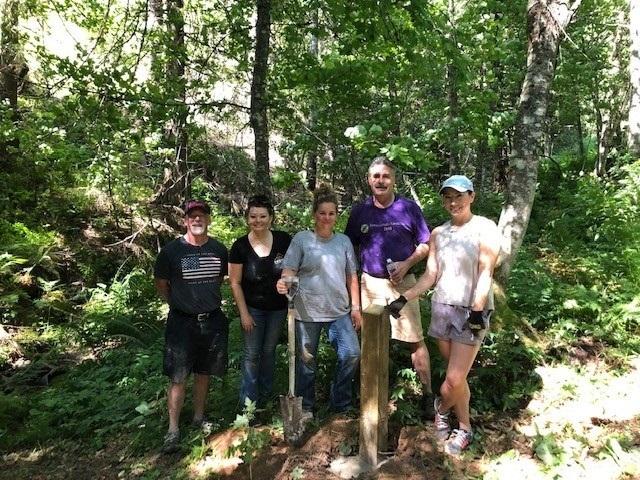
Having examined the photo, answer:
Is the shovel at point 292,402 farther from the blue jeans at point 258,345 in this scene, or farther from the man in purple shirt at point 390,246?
the man in purple shirt at point 390,246

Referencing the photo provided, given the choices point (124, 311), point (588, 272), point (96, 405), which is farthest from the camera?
point (124, 311)

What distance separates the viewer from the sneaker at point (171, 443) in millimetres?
4285

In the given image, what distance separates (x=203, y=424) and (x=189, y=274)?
150 cm

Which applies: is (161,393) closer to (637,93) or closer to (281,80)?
(281,80)

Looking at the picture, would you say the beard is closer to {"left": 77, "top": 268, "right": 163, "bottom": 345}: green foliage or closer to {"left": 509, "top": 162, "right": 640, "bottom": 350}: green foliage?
{"left": 77, "top": 268, "right": 163, "bottom": 345}: green foliage

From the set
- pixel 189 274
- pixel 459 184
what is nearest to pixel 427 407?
pixel 459 184

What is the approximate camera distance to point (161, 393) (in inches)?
214

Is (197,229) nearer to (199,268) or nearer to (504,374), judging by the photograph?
(199,268)

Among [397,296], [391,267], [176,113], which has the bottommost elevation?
[397,296]

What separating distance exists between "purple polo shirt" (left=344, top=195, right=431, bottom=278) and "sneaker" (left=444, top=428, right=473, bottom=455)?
1414 mm

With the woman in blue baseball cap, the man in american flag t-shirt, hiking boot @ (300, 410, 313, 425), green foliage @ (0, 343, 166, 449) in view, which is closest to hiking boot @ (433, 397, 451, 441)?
the woman in blue baseball cap

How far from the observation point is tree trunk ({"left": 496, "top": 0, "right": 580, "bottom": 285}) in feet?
16.8

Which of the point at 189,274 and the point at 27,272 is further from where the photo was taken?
the point at 27,272

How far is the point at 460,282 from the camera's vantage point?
140 inches
